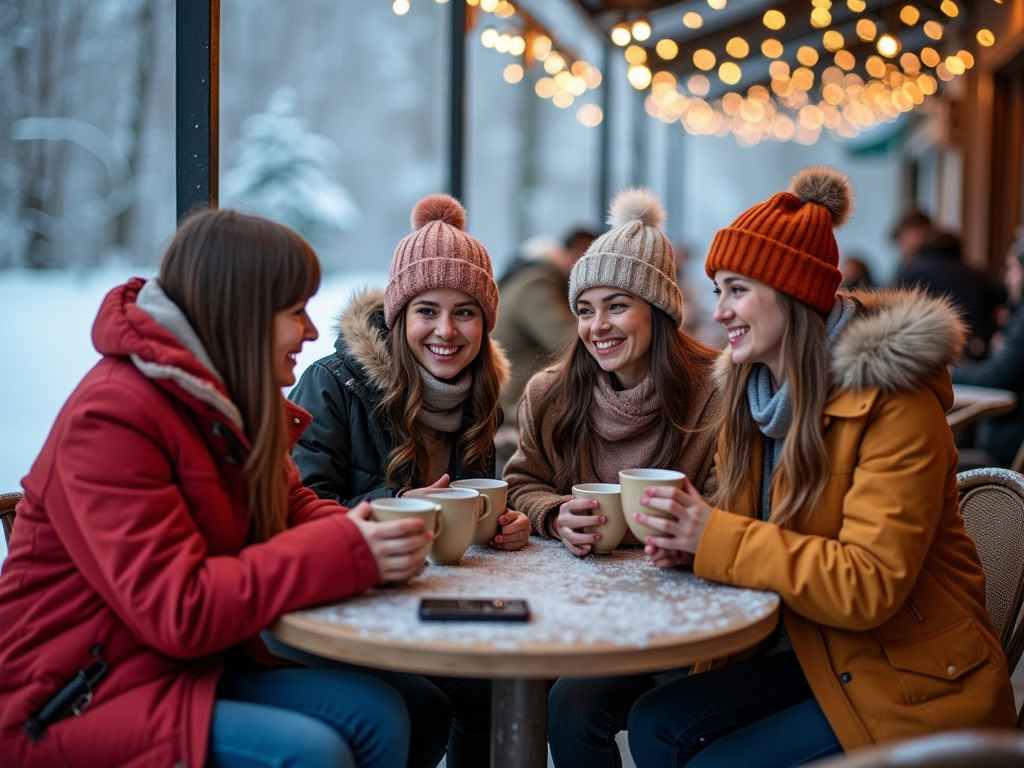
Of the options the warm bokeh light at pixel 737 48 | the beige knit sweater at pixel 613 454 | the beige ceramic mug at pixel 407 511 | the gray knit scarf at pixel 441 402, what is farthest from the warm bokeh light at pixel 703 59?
the beige ceramic mug at pixel 407 511

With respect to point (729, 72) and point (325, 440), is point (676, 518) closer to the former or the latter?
point (325, 440)

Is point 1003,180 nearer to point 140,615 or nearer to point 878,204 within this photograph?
point 878,204

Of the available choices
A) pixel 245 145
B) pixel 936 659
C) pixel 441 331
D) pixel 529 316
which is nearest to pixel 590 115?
pixel 529 316

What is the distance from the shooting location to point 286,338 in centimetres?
159

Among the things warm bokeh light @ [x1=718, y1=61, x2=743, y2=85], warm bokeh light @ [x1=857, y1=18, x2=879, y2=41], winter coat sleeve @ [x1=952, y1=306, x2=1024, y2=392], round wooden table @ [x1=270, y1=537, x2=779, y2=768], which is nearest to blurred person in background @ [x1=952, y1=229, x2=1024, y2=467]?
winter coat sleeve @ [x1=952, y1=306, x2=1024, y2=392]

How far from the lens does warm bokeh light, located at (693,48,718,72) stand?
8.65 meters

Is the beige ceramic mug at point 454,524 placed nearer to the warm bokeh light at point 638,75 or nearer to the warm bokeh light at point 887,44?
the warm bokeh light at point 887,44

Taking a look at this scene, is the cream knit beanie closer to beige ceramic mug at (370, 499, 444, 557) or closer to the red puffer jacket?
beige ceramic mug at (370, 499, 444, 557)

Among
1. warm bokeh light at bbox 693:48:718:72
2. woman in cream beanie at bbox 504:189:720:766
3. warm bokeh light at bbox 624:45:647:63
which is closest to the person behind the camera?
woman in cream beanie at bbox 504:189:720:766

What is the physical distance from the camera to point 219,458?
5.02 ft

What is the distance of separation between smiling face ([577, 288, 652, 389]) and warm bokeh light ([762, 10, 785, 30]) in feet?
21.5

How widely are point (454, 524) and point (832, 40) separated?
333 inches

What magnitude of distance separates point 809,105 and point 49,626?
1154 cm

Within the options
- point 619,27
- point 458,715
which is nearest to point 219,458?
point 458,715
